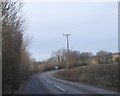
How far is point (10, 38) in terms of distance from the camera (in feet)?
73.7

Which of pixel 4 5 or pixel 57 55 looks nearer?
pixel 4 5

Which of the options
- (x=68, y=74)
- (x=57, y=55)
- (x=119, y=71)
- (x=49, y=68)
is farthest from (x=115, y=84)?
(x=57, y=55)

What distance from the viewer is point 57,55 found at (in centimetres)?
17100

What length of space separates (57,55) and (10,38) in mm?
148592

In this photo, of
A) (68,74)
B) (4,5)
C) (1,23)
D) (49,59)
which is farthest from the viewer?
(49,59)

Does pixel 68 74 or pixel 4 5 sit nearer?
pixel 4 5

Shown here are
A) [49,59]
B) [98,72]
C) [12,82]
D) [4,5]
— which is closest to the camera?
[4,5]

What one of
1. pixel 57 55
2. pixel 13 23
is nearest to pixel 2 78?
pixel 13 23

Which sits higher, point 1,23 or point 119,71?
point 1,23

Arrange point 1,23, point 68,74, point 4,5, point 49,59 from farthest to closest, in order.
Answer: point 49,59
point 68,74
point 4,5
point 1,23

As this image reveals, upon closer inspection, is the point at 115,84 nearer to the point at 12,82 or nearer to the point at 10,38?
the point at 12,82

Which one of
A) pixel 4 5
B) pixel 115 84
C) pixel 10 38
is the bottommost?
pixel 115 84

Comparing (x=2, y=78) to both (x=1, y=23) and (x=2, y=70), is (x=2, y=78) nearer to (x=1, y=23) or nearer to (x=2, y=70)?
(x=2, y=70)

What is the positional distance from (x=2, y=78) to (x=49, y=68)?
409ft
